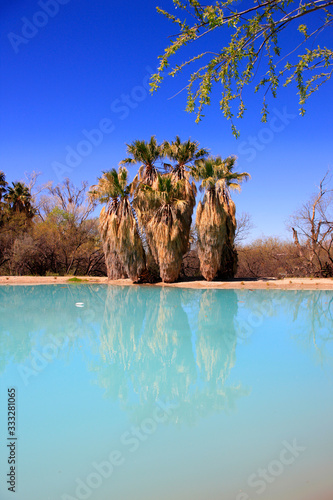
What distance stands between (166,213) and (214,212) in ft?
8.34

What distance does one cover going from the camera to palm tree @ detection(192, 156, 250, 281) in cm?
1739

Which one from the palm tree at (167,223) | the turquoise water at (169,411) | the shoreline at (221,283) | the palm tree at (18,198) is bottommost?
the turquoise water at (169,411)

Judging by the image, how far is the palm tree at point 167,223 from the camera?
17109 millimetres

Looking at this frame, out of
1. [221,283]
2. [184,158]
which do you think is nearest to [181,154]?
[184,158]

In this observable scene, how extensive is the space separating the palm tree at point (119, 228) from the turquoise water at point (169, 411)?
994 cm

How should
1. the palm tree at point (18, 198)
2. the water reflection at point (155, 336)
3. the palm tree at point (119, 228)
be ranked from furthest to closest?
the palm tree at point (18, 198) < the palm tree at point (119, 228) < the water reflection at point (155, 336)

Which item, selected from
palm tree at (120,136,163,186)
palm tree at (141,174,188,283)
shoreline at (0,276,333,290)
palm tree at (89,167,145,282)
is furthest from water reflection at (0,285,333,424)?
palm tree at (120,136,163,186)

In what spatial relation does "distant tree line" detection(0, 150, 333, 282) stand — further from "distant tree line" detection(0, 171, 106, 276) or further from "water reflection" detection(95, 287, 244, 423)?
"water reflection" detection(95, 287, 244, 423)

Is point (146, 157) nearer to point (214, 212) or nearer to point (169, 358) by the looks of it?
point (214, 212)

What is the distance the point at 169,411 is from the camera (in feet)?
11.9

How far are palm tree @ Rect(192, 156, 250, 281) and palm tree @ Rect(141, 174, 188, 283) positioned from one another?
107 cm

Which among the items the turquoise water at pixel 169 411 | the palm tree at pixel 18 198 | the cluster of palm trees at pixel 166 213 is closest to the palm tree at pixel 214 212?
the cluster of palm trees at pixel 166 213

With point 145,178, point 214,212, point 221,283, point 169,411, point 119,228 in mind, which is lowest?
point 169,411

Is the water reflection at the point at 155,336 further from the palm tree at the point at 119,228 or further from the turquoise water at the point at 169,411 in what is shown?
the palm tree at the point at 119,228
